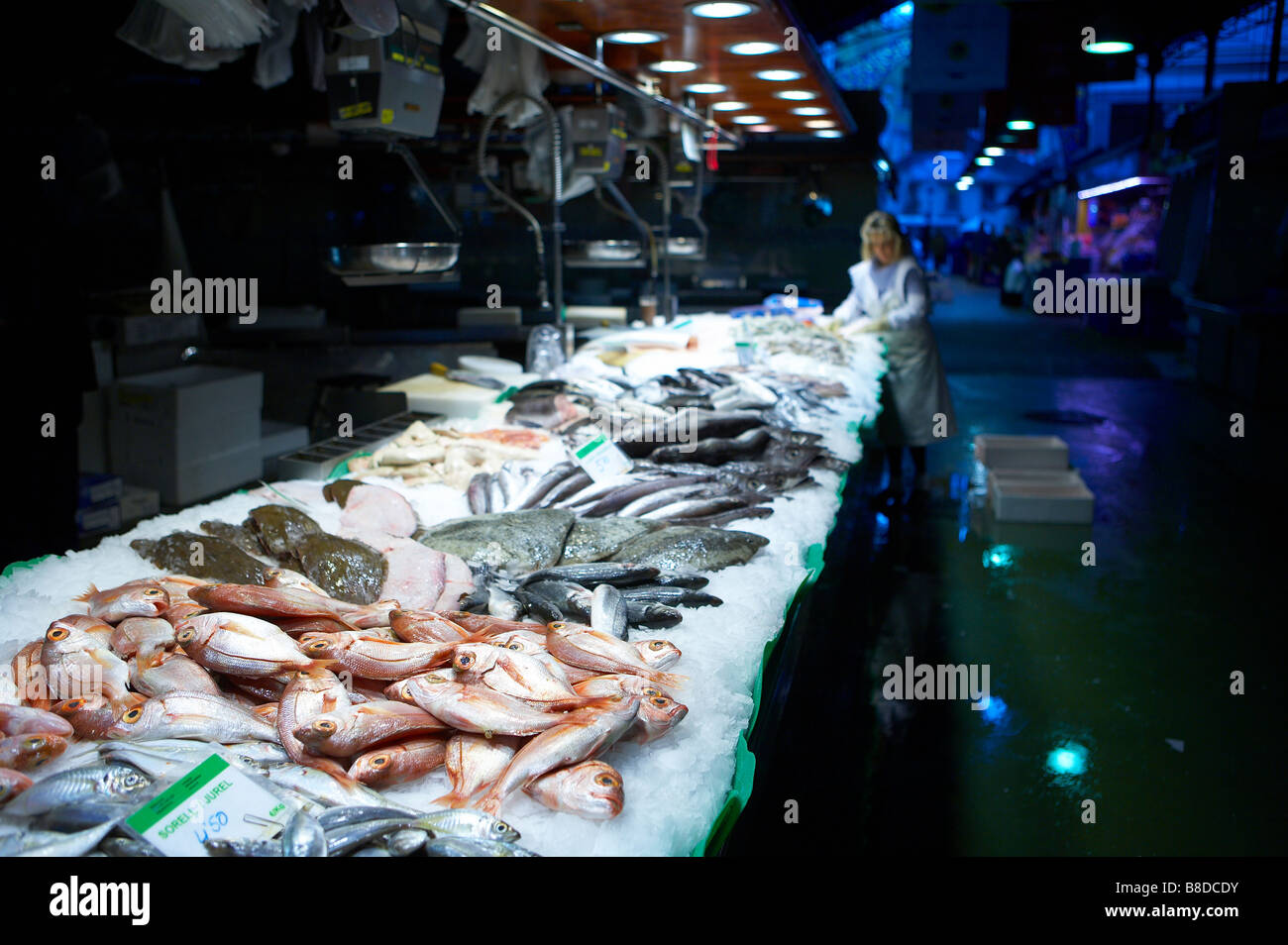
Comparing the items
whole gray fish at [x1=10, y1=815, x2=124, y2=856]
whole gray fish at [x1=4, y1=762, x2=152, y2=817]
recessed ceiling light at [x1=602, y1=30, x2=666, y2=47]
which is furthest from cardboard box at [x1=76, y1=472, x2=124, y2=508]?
whole gray fish at [x1=10, y1=815, x2=124, y2=856]

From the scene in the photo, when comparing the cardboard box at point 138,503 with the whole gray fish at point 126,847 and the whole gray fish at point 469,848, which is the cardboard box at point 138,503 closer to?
the whole gray fish at point 126,847

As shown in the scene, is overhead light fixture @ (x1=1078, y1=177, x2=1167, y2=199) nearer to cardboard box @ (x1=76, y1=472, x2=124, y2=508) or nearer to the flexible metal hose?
the flexible metal hose

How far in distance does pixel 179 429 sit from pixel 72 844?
16.0ft

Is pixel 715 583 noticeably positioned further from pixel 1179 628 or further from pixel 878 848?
pixel 1179 628

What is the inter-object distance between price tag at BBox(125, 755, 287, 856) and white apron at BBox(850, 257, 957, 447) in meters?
6.57

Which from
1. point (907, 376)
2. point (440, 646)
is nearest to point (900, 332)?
point (907, 376)

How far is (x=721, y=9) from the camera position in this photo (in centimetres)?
461

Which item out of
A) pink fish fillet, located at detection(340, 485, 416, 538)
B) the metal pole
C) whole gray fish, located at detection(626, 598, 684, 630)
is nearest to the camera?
whole gray fish, located at detection(626, 598, 684, 630)

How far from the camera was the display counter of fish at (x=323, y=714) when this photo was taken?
51.8 inches

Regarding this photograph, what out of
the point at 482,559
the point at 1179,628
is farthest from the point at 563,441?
the point at 1179,628

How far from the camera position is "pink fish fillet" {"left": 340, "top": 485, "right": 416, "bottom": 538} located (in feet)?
9.08

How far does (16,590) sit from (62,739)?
835 mm

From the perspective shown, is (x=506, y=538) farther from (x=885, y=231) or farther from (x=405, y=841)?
(x=885, y=231)

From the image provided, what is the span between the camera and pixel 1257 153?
12.1 m
